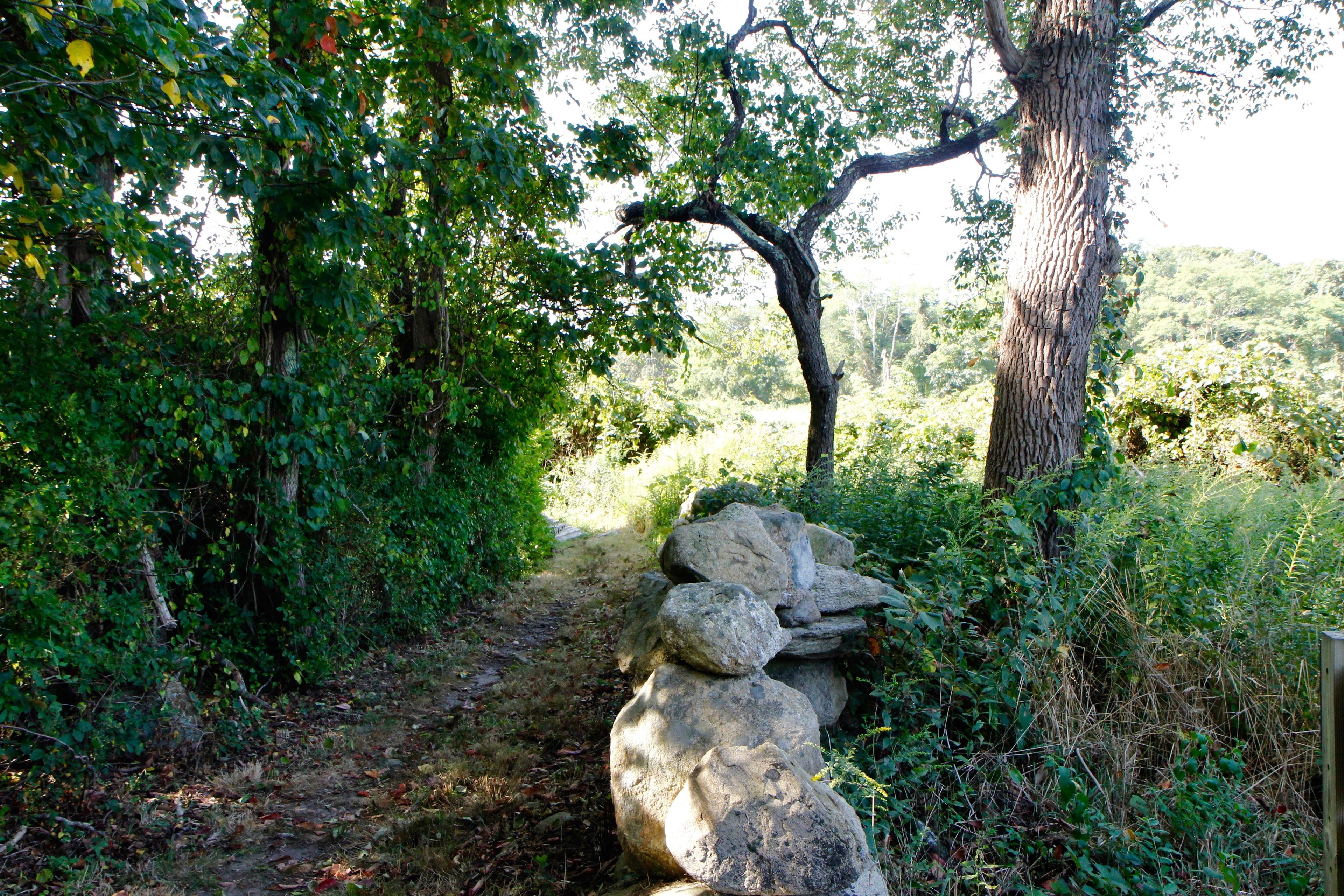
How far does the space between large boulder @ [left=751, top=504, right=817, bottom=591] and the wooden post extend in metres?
2.59

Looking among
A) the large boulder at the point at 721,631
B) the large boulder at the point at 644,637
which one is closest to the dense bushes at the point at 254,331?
the large boulder at the point at 644,637

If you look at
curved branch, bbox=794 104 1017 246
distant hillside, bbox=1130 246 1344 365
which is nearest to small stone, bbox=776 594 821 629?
curved branch, bbox=794 104 1017 246

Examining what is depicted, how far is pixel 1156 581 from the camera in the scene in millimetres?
4371

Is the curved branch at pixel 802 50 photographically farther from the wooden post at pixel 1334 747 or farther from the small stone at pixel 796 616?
the wooden post at pixel 1334 747

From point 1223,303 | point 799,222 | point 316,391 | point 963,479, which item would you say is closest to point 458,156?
point 316,391

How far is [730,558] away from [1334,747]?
2.79 metres

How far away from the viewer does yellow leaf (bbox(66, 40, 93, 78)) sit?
2799mm

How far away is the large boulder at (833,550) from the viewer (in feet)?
17.1

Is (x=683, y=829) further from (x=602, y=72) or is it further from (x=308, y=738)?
(x=602, y=72)

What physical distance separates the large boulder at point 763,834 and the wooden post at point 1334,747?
1363 mm

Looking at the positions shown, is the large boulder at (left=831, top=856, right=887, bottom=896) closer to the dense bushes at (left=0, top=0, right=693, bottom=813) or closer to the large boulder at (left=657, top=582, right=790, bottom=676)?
the large boulder at (left=657, top=582, right=790, bottom=676)

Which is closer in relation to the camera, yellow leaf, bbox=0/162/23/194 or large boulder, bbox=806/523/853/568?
yellow leaf, bbox=0/162/23/194

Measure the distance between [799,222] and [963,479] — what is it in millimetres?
3664

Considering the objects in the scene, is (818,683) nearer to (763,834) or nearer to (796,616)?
(796,616)
